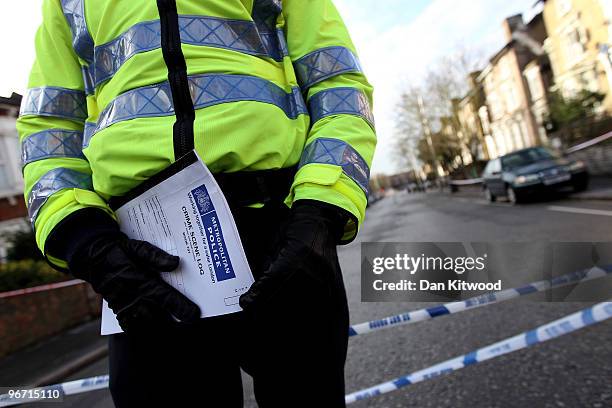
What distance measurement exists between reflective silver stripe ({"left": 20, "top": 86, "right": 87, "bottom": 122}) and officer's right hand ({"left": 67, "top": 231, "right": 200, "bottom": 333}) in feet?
1.47

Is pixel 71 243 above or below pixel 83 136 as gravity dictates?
below

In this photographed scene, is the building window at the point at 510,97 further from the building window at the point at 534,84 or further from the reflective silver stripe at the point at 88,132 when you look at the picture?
the reflective silver stripe at the point at 88,132

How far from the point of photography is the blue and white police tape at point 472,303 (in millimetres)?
2055

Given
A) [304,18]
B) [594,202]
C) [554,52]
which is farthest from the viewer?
[554,52]

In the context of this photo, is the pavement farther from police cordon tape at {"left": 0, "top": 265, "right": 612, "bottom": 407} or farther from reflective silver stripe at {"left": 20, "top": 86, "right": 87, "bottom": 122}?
reflective silver stripe at {"left": 20, "top": 86, "right": 87, "bottom": 122}

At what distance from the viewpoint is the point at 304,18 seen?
→ 1.20 m

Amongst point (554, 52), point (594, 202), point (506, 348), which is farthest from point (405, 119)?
point (506, 348)

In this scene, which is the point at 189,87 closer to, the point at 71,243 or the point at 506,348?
the point at 71,243

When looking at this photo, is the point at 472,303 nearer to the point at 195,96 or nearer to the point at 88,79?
the point at 195,96

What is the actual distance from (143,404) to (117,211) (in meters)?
0.50

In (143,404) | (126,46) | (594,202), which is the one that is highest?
(126,46)

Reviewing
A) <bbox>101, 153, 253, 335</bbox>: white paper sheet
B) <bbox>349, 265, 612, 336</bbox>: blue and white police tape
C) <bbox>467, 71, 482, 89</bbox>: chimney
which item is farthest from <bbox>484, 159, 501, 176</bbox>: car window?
<bbox>467, 71, 482, 89</bbox>: chimney

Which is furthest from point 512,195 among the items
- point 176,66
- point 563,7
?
point 563,7

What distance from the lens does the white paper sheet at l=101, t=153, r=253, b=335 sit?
0.95m
